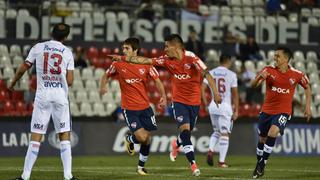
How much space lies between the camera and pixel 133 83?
17.6 meters

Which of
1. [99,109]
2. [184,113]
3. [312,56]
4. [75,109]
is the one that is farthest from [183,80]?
[312,56]

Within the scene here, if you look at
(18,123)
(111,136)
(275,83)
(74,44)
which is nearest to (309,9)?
(74,44)

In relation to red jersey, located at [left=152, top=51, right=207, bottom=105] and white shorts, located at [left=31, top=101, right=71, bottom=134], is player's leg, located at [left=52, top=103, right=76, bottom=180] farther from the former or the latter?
red jersey, located at [left=152, top=51, right=207, bottom=105]

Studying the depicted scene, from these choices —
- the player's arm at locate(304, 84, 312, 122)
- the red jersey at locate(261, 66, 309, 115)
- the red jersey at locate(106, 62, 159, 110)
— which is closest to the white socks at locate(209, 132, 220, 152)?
the red jersey at locate(106, 62, 159, 110)

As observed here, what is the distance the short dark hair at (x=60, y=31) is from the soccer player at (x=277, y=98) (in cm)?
412

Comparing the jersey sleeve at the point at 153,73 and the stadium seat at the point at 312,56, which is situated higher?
the jersey sleeve at the point at 153,73

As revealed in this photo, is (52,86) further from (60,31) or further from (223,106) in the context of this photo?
(223,106)

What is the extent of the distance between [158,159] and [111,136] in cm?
241

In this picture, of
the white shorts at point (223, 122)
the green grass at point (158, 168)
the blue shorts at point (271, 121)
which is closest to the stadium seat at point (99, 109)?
the green grass at point (158, 168)

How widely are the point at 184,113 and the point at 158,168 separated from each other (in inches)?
107

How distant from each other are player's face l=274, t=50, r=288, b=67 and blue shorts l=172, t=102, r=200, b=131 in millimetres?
1749

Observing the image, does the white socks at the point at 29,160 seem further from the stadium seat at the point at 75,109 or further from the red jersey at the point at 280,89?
the stadium seat at the point at 75,109

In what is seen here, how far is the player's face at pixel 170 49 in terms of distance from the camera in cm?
1692

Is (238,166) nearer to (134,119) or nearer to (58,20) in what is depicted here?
(134,119)
